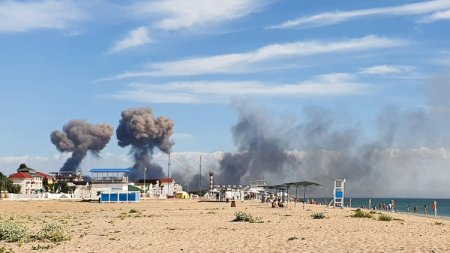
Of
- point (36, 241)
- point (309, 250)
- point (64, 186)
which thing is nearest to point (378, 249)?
point (309, 250)

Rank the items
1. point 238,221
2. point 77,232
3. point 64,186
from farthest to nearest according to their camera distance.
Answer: point 64,186 → point 238,221 → point 77,232

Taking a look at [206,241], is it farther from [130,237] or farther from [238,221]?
[238,221]

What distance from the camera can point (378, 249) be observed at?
781 inches

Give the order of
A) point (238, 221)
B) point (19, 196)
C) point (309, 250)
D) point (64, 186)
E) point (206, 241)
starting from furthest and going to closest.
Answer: point (64, 186), point (19, 196), point (238, 221), point (206, 241), point (309, 250)

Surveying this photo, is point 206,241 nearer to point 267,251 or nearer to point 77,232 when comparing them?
point 267,251

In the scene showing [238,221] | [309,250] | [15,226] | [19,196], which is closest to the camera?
[309,250]

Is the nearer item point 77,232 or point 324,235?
point 324,235

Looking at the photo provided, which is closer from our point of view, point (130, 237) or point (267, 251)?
point (267, 251)

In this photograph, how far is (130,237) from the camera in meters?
25.5

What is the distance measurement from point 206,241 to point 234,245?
2010 mm

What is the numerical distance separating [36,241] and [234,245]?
327 inches

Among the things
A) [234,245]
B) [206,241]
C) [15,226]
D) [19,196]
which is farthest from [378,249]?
[19,196]

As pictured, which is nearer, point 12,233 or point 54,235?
point 54,235

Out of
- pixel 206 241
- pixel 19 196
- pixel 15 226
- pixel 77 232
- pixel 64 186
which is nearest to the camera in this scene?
pixel 206 241
